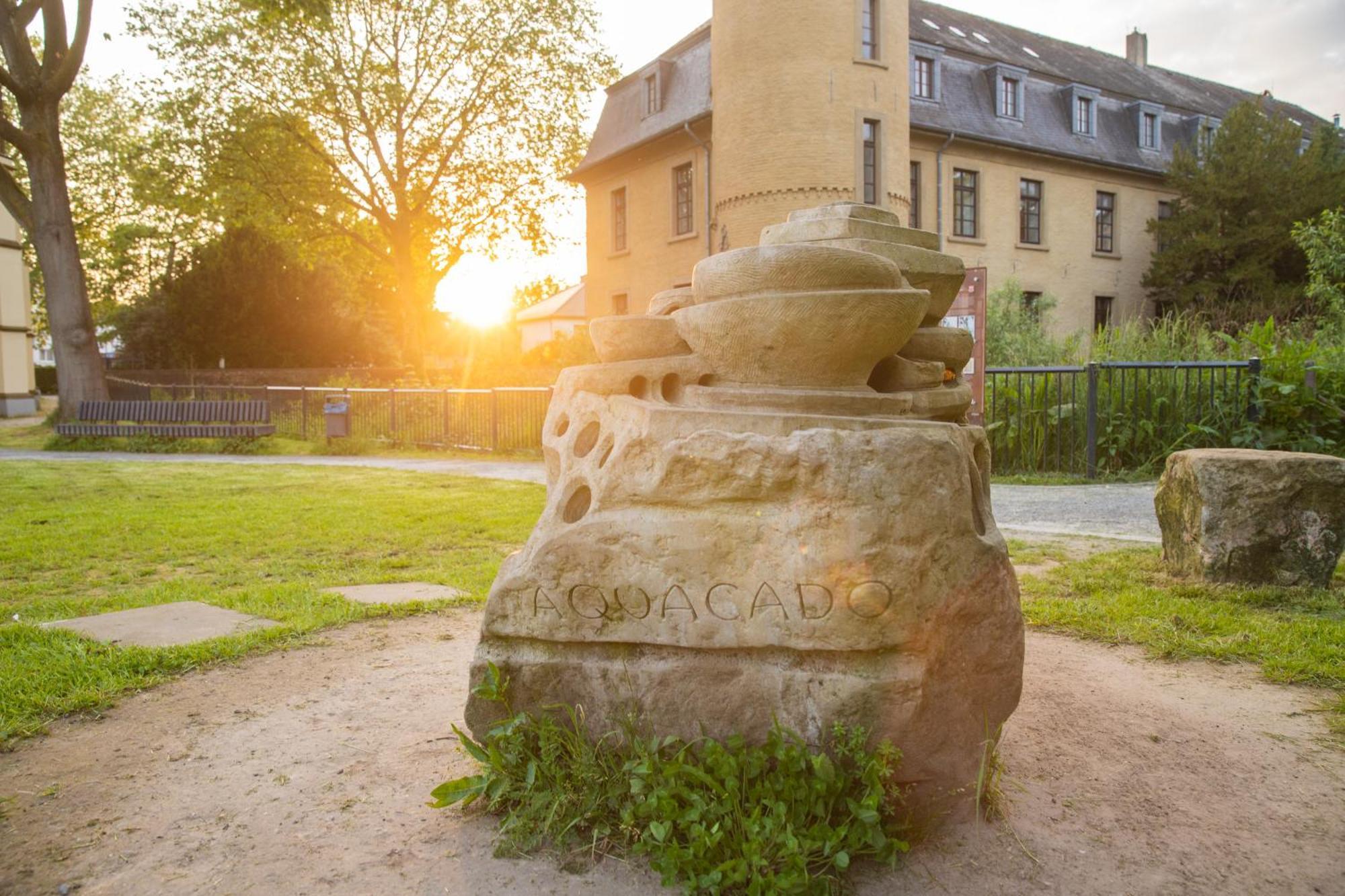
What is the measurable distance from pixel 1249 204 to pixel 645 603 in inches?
1191

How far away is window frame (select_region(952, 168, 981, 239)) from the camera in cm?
2583

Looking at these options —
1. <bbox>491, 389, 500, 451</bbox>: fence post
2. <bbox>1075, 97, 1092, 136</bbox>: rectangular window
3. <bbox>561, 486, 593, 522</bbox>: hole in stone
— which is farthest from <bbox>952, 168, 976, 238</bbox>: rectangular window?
<bbox>561, 486, 593, 522</bbox>: hole in stone

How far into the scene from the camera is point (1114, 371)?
445 inches

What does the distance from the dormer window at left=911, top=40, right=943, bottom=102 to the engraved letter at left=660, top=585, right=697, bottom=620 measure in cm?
Result: 2508

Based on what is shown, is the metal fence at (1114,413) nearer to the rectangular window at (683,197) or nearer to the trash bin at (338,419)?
the trash bin at (338,419)

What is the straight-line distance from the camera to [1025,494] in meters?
9.73

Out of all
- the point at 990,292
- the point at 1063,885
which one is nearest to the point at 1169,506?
the point at 1063,885

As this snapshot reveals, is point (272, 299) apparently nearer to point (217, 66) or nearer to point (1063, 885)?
point (217, 66)

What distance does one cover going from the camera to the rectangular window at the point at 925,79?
25000mm

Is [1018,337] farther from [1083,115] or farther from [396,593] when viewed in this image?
[1083,115]

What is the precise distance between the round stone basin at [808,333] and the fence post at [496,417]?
503 inches

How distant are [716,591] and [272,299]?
33858mm

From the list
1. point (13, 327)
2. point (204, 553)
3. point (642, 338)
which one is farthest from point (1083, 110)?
point (13, 327)

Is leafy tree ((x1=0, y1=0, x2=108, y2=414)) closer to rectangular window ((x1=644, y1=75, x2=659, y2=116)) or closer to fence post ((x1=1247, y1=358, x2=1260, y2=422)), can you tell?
rectangular window ((x1=644, y1=75, x2=659, y2=116))
